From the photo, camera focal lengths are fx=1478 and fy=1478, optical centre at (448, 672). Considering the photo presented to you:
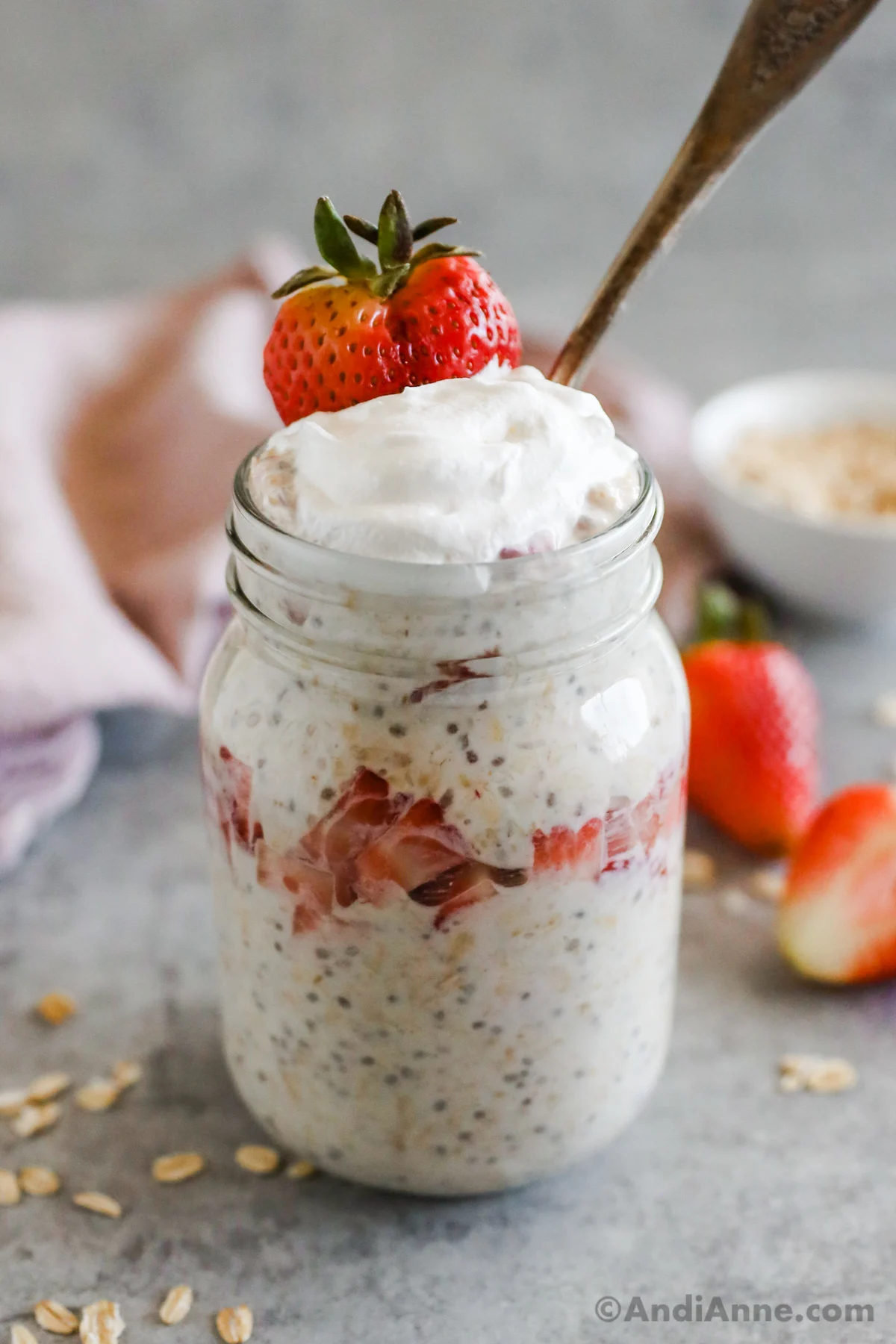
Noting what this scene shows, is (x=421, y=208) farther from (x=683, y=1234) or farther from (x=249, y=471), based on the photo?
(x=683, y=1234)

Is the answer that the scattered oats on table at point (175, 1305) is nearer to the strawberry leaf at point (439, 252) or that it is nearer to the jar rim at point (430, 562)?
the jar rim at point (430, 562)

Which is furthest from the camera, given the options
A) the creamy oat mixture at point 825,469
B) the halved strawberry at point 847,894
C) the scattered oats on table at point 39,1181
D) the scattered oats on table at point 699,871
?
the creamy oat mixture at point 825,469

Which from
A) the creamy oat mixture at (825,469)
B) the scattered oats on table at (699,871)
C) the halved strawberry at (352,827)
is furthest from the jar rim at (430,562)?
the creamy oat mixture at (825,469)

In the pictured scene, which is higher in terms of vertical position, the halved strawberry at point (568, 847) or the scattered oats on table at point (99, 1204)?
the halved strawberry at point (568, 847)

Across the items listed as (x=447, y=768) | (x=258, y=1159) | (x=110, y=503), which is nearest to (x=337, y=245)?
(x=447, y=768)

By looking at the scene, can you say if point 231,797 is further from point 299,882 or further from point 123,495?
point 123,495

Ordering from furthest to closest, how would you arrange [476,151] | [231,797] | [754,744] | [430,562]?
[476,151] < [754,744] < [231,797] < [430,562]

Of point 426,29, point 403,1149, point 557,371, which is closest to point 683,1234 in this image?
point 403,1149
